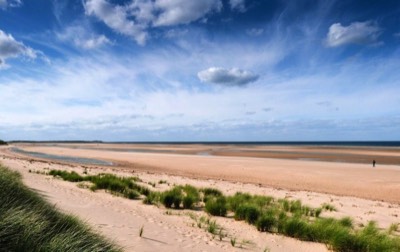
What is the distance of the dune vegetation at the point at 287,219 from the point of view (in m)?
7.79

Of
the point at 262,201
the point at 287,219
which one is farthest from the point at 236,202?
the point at 287,219

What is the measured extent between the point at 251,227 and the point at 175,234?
251 cm

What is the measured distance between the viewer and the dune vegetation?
7.79m

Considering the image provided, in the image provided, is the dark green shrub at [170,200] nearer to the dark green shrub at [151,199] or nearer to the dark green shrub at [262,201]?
the dark green shrub at [151,199]

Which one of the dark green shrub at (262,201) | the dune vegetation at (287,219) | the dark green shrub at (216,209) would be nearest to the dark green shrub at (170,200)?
the dune vegetation at (287,219)

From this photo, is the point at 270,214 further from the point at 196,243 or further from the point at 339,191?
the point at 339,191

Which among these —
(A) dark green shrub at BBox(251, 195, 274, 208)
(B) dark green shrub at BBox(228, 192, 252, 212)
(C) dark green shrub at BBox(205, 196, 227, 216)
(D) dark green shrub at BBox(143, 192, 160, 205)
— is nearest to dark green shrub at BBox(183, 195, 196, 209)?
(C) dark green shrub at BBox(205, 196, 227, 216)

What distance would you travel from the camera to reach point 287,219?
31.2 feet

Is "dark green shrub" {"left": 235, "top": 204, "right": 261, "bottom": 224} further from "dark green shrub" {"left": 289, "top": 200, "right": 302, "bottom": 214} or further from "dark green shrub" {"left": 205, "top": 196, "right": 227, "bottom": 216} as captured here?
"dark green shrub" {"left": 289, "top": 200, "right": 302, "bottom": 214}

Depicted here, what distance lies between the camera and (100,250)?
507cm

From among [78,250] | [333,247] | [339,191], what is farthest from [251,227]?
[339,191]

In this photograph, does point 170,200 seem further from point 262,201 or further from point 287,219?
point 287,219

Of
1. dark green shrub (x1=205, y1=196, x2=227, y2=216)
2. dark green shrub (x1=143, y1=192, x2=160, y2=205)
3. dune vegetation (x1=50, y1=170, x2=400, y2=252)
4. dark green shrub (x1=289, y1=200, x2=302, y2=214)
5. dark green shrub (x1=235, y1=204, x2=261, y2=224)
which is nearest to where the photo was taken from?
dune vegetation (x1=50, y1=170, x2=400, y2=252)

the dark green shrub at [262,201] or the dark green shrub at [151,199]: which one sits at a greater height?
the dark green shrub at [151,199]
